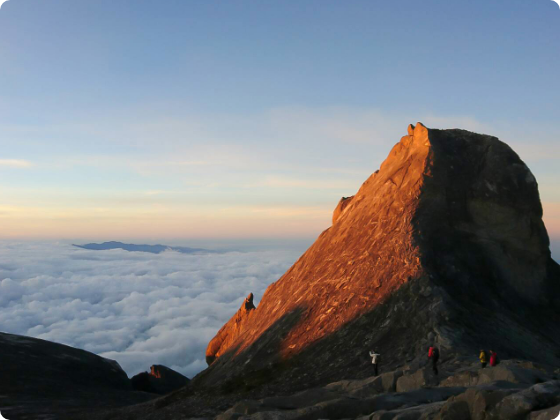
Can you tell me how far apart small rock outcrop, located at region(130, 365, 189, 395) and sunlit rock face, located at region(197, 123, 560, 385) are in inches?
1137

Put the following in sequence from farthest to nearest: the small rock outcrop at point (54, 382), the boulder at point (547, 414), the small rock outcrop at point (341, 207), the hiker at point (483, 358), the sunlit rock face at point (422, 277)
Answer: the small rock outcrop at point (341, 207) → the small rock outcrop at point (54, 382) → the sunlit rock face at point (422, 277) → the hiker at point (483, 358) → the boulder at point (547, 414)

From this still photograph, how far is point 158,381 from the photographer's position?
77562 millimetres

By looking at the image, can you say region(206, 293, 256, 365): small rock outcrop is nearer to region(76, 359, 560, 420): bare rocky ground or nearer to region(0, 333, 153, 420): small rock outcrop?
region(0, 333, 153, 420): small rock outcrop

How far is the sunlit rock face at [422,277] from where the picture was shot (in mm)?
36094

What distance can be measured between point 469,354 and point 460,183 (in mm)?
19945

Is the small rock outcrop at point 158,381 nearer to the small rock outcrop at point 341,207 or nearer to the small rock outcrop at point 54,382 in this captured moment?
the small rock outcrop at point 54,382

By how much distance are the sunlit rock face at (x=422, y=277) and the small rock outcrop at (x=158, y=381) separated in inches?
1137

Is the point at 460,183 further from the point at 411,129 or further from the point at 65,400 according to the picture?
the point at 65,400

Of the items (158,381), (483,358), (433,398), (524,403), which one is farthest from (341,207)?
(524,403)

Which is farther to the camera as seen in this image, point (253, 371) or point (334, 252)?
point (334, 252)

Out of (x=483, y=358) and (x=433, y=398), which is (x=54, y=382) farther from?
(x=433, y=398)

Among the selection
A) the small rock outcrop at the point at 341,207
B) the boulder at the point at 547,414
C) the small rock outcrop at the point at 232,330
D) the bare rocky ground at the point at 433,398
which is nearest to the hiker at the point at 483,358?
the bare rocky ground at the point at 433,398

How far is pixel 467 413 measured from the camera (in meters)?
16.6

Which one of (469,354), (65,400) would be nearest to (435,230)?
(469,354)
